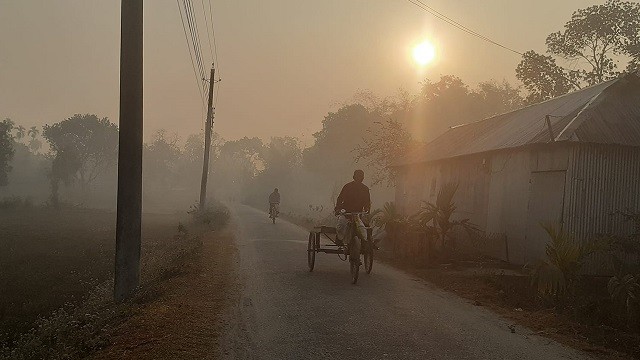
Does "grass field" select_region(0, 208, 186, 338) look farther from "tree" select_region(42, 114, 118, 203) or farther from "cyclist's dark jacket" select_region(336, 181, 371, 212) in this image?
"tree" select_region(42, 114, 118, 203)

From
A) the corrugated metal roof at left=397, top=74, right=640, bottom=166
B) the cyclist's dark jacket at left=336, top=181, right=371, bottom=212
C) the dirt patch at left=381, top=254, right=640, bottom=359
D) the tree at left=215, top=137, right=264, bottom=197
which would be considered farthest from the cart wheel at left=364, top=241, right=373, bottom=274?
the tree at left=215, top=137, right=264, bottom=197

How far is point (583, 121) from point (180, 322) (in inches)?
454

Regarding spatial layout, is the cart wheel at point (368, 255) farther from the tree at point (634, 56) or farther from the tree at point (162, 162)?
the tree at point (162, 162)

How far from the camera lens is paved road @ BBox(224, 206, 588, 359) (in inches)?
232

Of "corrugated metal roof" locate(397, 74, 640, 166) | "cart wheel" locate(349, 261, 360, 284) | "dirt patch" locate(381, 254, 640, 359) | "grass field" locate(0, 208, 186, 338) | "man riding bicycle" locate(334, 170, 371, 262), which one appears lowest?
"grass field" locate(0, 208, 186, 338)

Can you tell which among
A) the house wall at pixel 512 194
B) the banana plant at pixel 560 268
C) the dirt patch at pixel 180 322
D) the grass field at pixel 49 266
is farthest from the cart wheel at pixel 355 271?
the grass field at pixel 49 266

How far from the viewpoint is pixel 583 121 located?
13109 millimetres

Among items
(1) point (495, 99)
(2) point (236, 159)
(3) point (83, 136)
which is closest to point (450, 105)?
(1) point (495, 99)

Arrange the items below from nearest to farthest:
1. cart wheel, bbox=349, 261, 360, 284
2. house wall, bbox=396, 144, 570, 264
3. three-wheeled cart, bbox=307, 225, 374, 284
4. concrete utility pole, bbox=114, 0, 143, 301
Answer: concrete utility pole, bbox=114, 0, 143, 301, cart wheel, bbox=349, 261, 360, 284, three-wheeled cart, bbox=307, 225, 374, 284, house wall, bbox=396, 144, 570, 264

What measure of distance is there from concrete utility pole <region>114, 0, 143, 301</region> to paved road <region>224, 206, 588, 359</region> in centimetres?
213

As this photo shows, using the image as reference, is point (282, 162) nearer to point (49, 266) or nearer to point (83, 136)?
point (83, 136)

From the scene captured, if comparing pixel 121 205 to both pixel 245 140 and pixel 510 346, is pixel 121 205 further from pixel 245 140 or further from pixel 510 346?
pixel 245 140

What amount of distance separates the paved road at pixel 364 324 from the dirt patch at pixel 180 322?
342 millimetres

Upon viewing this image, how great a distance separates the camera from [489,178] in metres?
17.0
